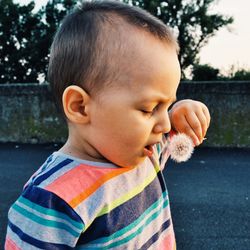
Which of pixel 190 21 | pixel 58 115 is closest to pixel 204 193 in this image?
pixel 58 115

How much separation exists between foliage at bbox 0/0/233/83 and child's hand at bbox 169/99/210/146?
2281cm

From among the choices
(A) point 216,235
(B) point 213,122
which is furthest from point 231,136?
(A) point 216,235

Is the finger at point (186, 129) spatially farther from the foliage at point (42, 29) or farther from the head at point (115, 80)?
the foliage at point (42, 29)

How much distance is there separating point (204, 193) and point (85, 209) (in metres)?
3.63

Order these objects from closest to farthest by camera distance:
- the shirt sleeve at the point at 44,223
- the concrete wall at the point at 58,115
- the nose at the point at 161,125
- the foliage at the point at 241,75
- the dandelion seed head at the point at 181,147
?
the shirt sleeve at the point at 44,223 < the nose at the point at 161,125 < the dandelion seed head at the point at 181,147 < the concrete wall at the point at 58,115 < the foliage at the point at 241,75

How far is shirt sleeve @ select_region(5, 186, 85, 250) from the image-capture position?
1.00 meters

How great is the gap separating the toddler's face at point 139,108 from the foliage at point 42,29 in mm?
→ 23083

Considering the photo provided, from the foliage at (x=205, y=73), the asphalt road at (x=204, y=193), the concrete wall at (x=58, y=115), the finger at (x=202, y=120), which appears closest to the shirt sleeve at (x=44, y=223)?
the finger at (x=202, y=120)

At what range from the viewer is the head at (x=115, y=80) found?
1.07 m

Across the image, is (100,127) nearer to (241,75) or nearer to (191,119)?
(191,119)

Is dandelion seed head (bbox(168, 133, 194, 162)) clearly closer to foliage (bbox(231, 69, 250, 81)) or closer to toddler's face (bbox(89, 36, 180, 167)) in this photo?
toddler's face (bbox(89, 36, 180, 167))

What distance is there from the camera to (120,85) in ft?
3.49

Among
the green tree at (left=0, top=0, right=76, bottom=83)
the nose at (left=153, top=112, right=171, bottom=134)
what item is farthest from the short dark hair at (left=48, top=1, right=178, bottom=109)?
the green tree at (left=0, top=0, right=76, bottom=83)

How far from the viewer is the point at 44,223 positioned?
100 centimetres
